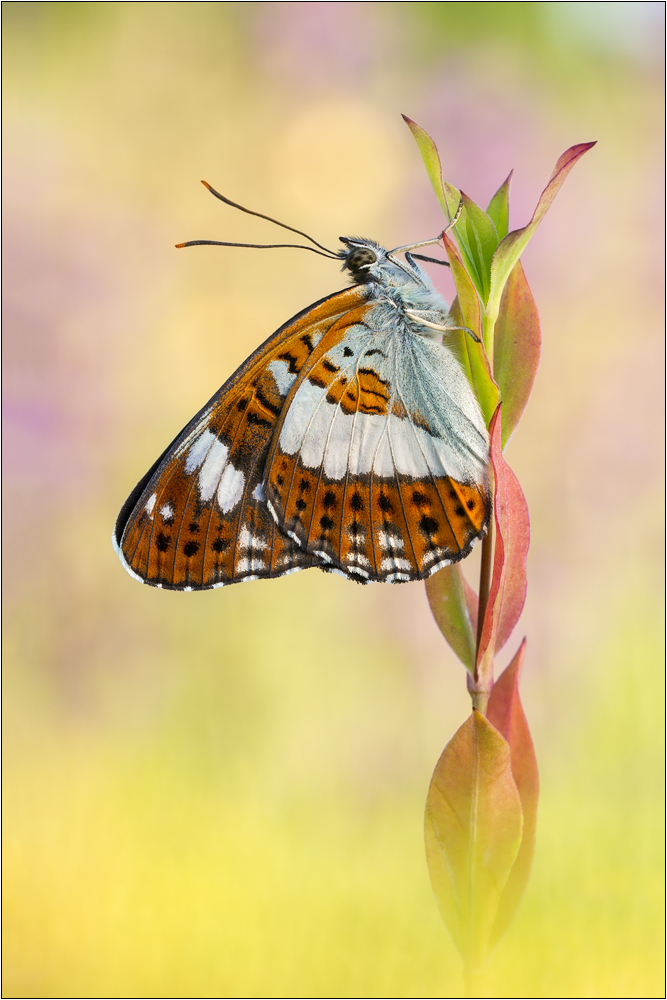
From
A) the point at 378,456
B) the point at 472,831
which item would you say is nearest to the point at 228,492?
the point at 378,456

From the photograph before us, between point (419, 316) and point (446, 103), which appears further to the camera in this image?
point (446, 103)

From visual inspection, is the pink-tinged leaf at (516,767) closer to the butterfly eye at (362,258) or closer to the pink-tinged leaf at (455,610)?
the pink-tinged leaf at (455,610)

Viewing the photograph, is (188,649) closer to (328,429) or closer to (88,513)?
(88,513)

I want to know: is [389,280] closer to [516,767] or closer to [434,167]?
[434,167]

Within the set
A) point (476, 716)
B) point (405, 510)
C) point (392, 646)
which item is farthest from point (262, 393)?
point (392, 646)

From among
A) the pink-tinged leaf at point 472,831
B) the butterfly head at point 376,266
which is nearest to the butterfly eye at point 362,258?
the butterfly head at point 376,266

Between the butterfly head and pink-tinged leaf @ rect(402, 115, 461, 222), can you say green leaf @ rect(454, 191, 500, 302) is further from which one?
the butterfly head

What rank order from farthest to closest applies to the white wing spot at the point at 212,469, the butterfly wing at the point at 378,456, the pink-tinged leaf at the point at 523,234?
the white wing spot at the point at 212,469
the butterfly wing at the point at 378,456
the pink-tinged leaf at the point at 523,234

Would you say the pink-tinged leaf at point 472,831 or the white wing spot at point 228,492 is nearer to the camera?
the pink-tinged leaf at point 472,831
